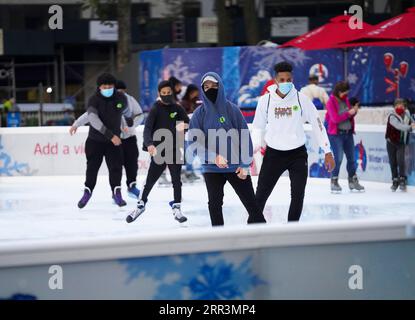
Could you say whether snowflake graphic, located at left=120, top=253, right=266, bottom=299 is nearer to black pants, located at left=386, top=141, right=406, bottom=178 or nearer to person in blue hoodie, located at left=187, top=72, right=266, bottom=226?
person in blue hoodie, located at left=187, top=72, right=266, bottom=226

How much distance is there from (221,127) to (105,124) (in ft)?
11.3

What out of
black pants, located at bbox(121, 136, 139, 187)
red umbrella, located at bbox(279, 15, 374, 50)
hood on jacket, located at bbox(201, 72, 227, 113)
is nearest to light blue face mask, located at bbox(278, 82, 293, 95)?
hood on jacket, located at bbox(201, 72, 227, 113)

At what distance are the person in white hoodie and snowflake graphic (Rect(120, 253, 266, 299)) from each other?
415 centimetres

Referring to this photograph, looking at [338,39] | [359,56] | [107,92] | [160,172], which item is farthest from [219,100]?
[359,56]

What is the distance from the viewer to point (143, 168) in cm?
1641

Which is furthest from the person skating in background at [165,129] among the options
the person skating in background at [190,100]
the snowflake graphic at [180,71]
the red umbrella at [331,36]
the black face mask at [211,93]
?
the snowflake graphic at [180,71]

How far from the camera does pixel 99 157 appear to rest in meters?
11.0

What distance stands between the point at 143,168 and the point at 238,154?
8930 mm

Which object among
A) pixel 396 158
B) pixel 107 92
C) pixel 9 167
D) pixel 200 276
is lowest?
pixel 9 167

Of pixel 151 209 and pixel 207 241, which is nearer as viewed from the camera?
pixel 207 241

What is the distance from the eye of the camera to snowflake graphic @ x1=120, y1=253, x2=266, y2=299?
12.2ft

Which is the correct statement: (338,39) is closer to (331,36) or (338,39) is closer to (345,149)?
(331,36)

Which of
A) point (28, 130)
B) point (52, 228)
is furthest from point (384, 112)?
point (52, 228)

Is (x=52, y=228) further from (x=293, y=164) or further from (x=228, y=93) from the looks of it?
(x=228, y=93)
